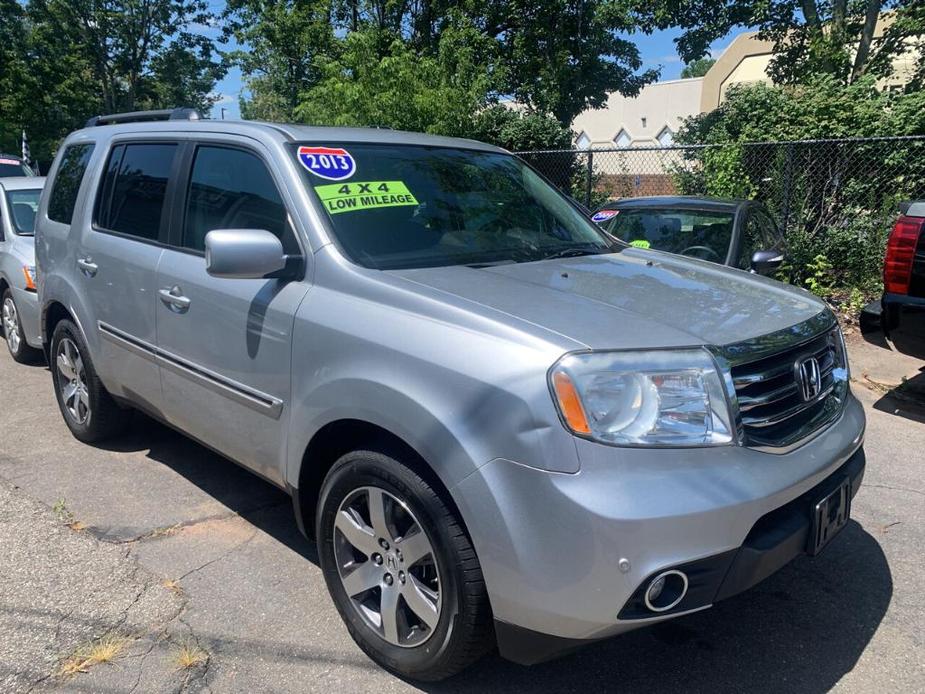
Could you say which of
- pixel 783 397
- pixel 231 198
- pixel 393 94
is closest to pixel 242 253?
pixel 231 198

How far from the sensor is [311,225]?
2891 millimetres

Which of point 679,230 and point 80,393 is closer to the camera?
point 80,393

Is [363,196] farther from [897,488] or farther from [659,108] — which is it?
[659,108]

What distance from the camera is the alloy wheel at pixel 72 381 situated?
4.58m

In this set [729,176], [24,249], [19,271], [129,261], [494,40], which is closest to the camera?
[129,261]

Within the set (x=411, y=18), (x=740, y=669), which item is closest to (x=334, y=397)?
(x=740, y=669)

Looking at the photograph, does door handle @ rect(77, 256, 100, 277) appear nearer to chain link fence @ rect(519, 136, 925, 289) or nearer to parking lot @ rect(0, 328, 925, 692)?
parking lot @ rect(0, 328, 925, 692)

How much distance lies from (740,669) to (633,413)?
1.19 meters

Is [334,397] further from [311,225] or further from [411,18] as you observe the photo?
[411,18]

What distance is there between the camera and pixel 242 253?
2.70 m

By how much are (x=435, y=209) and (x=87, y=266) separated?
218cm

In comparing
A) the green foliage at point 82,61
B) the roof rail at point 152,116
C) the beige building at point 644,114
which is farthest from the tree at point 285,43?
the beige building at point 644,114

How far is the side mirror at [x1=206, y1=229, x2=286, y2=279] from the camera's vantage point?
2.69m

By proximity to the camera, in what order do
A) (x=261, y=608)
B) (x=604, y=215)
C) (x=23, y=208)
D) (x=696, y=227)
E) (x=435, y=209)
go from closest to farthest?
(x=261, y=608) < (x=435, y=209) < (x=696, y=227) < (x=604, y=215) < (x=23, y=208)
